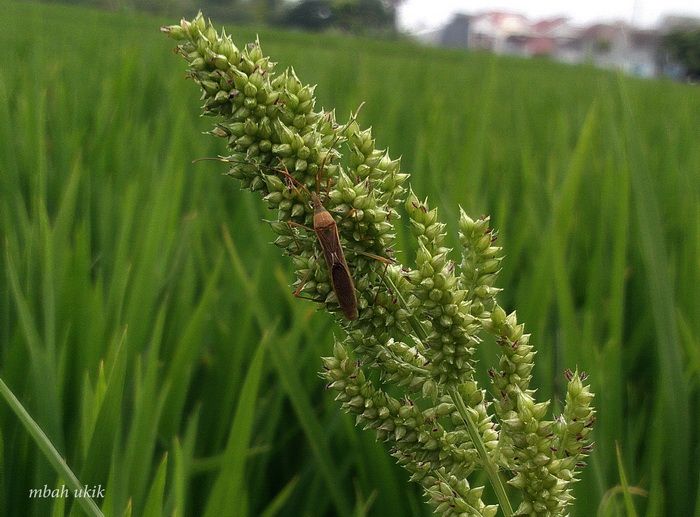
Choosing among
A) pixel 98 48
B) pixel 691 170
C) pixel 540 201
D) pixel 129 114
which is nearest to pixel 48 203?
pixel 129 114

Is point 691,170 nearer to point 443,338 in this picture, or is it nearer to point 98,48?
point 443,338

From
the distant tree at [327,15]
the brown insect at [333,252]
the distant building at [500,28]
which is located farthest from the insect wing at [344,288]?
the distant building at [500,28]

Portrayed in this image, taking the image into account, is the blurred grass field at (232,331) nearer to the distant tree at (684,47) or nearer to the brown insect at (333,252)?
the brown insect at (333,252)

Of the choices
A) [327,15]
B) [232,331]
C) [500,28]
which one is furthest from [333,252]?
[500,28]

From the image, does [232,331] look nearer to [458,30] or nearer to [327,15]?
[327,15]

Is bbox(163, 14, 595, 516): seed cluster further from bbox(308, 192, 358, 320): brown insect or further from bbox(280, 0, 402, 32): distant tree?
bbox(280, 0, 402, 32): distant tree

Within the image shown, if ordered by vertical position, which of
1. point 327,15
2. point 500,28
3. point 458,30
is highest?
point 458,30
